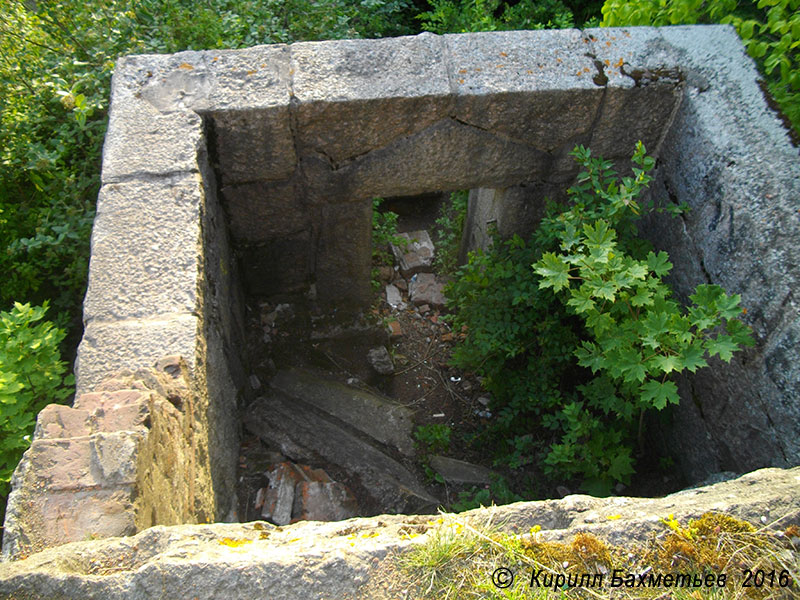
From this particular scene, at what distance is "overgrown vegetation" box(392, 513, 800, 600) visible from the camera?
1295 millimetres

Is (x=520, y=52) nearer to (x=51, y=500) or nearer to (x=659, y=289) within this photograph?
(x=659, y=289)

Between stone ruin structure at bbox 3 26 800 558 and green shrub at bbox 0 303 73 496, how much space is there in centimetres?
44

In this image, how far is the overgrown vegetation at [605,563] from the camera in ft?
4.25

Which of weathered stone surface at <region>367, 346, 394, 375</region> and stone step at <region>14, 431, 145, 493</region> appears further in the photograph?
weathered stone surface at <region>367, 346, 394, 375</region>

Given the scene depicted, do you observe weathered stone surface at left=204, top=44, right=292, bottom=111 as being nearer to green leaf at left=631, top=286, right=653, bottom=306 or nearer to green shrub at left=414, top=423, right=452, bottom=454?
green leaf at left=631, top=286, right=653, bottom=306

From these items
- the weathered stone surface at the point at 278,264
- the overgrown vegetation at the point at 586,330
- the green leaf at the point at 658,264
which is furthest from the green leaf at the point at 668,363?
the weathered stone surface at the point at 278,264

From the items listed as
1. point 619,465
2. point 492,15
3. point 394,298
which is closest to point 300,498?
point 619,465

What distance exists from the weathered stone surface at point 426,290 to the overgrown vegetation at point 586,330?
0.43 meters

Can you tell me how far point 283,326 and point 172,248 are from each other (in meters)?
1.37

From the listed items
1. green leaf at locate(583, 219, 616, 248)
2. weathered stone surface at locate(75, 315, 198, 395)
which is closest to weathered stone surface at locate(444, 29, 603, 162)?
green leaf at locate(583, 219, 616, 248)

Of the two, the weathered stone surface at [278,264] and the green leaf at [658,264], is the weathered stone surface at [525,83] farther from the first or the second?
the weathered stone surface at [278,264]

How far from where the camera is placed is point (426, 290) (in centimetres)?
444

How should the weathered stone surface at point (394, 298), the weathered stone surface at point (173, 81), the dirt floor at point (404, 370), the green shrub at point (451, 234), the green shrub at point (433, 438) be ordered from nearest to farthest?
the weathered stone surface at point (173, 81)
the dirt floor at point (404, 370)
the green shrub at point (433, 438)
the weathered stone surface at point (394, 298)
the green shrub at point (451, 234)

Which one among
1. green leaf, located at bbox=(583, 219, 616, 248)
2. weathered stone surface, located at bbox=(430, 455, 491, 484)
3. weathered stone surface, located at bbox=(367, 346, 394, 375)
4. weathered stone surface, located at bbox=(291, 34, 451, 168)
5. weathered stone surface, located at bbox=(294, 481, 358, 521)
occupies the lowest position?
weathered stone surface, located at bbox=(294, 481, 358, 521)
